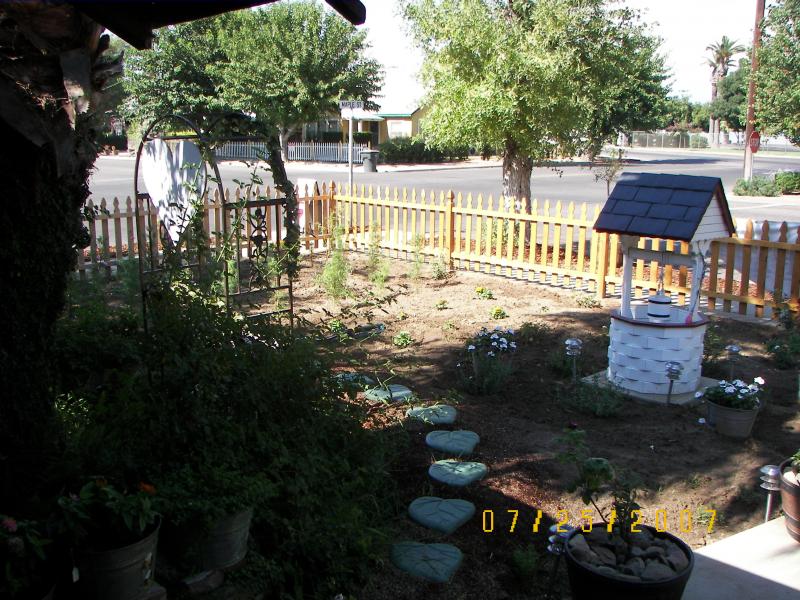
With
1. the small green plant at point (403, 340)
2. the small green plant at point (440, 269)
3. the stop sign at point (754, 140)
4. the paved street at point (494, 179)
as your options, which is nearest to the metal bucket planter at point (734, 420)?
the small green plant at point (403, 340)

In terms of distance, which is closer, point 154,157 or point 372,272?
point 154,157

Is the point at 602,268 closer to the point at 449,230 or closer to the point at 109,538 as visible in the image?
the point at 449,230

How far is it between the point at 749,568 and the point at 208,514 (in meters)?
2.72

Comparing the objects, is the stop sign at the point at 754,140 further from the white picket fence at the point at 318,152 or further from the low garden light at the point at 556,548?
the low garden light at the point at 556,548

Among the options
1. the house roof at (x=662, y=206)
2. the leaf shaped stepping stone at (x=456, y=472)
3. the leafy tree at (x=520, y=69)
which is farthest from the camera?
the leafy tree at (x=520, y=69)

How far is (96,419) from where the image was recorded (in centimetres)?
358

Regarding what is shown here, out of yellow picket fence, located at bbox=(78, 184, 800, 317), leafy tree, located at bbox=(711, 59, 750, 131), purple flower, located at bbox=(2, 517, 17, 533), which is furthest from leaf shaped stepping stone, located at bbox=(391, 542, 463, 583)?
leafy tree, located at bbox=(711, 59, 750, 131)

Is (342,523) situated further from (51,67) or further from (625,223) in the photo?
(625,223)

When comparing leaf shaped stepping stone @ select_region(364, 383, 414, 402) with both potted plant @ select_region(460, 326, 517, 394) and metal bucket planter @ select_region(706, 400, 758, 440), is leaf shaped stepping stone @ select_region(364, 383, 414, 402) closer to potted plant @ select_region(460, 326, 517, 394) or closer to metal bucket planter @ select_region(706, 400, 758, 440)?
potted plant @ select_region(460, 326, 517, 394)

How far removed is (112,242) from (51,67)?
35.4ft

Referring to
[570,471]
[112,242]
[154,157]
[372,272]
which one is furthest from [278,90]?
[570,471]

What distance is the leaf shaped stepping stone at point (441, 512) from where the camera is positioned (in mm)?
3951

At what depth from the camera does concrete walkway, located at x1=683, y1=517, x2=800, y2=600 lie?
11.8ft

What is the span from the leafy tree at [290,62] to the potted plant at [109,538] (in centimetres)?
3200
